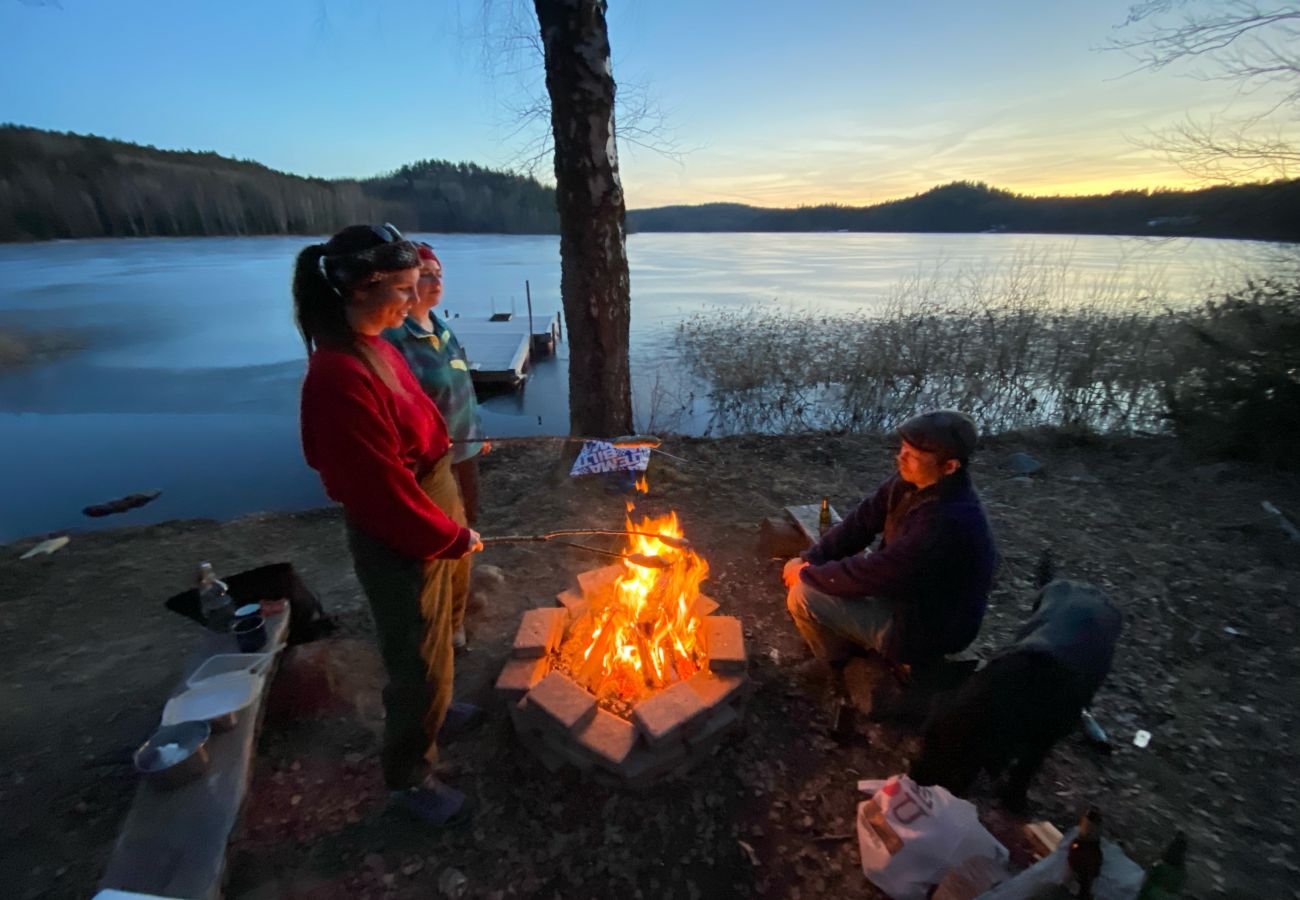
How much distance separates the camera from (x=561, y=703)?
2.71m

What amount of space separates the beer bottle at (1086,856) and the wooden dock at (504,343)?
1231 centimetres

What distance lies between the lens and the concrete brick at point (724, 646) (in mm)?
2949

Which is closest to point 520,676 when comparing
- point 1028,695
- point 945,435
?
point 1028,695

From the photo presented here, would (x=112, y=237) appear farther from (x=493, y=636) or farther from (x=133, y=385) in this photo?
(x=493, y=636)

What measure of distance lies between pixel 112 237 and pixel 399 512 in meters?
38.2

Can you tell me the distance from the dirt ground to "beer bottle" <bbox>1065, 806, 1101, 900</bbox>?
28.5 inches

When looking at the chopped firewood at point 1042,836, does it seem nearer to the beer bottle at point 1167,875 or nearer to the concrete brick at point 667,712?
the beer bottle at point 1167,875

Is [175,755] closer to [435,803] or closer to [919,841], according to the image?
[435,803]

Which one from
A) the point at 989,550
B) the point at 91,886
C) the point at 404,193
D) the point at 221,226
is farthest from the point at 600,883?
the point at 404,193

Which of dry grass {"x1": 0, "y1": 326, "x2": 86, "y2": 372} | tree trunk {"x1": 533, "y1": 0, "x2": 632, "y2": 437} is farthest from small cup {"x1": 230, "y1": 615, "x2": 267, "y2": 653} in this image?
dry grass {"x1": 0, "y1": 326, "x2": 86, "y2": 372}

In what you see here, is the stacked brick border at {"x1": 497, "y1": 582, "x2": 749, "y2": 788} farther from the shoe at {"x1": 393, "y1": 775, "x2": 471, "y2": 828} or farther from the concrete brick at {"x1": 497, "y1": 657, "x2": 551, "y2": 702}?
the shoe at {"x1": 393, "y1": 775, "x2": 471, "y2": 828}

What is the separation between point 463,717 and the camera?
3012mm

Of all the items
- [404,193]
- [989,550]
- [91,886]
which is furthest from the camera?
[404,193]

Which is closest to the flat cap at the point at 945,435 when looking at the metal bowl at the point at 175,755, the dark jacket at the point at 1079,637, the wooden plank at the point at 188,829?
the dark jacket at the point at 1079,637
